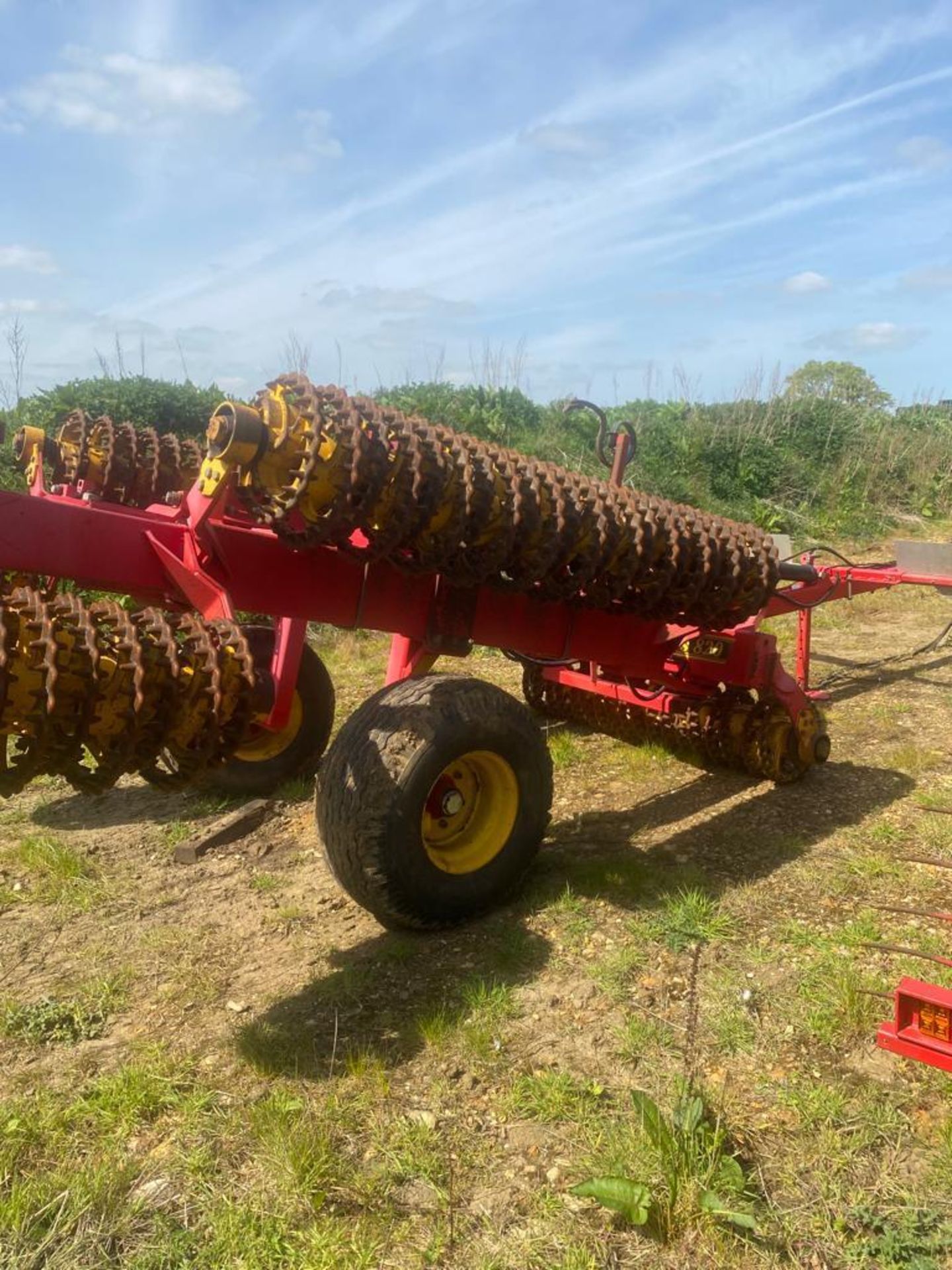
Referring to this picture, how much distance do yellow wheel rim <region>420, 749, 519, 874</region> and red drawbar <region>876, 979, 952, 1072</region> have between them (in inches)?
55.4

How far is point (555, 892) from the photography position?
11.5ft

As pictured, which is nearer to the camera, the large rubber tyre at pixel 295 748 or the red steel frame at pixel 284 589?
the red steel frame at pixel 284 589

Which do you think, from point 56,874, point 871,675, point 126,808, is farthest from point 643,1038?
point 871,675

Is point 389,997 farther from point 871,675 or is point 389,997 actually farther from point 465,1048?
point 871,675

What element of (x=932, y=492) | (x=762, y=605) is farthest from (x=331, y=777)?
(x=932, y=492)

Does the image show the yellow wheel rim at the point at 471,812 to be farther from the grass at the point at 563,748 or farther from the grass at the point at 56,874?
the grass at the point at 563,748

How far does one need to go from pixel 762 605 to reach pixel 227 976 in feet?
8.48

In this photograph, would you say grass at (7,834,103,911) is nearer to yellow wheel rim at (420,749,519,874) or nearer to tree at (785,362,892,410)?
yellow wheel rim at (420,749,519,874)

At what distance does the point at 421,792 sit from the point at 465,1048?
740mm

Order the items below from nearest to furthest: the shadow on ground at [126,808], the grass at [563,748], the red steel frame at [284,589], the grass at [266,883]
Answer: the red steel frame at [284,589] → the grass at [266,883] → the shadow on ground at [126,808] → the grass at [563,748]

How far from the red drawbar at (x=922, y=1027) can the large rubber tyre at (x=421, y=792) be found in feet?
4.46

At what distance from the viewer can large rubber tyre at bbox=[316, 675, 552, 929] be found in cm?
294

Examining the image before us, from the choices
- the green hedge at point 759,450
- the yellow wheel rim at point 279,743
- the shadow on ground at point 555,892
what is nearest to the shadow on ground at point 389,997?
the shadow on ground at point 555,892

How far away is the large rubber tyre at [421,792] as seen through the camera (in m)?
2.94
